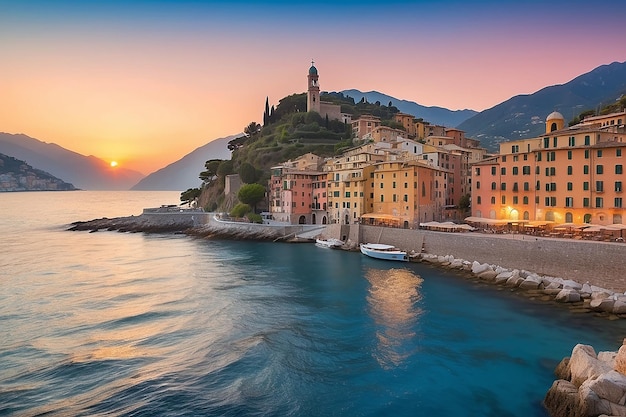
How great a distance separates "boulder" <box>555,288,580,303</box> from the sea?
1.37 m

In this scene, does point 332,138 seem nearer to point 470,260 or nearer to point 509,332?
point 470,260

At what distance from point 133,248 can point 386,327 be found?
41.5 metres

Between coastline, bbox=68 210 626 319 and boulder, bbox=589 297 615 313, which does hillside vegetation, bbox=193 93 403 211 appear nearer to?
coastline, bbox=68 210 626 319

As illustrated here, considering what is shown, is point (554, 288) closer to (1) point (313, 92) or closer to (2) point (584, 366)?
(2) point (584, 366)

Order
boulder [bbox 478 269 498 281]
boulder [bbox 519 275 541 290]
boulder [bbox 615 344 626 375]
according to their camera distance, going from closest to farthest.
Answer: boulder [bbox 615 344 626 375] → boulder [bbox 519 275 541 290] → boulder [bbox 478 269 498 281]

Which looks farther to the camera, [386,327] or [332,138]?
[332,138]

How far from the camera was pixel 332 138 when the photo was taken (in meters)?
89.8

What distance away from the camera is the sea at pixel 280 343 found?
14195 millimetres

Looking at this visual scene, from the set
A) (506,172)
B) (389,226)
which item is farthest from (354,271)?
(506,172)

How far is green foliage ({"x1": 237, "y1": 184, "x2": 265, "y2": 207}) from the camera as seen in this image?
6681cm

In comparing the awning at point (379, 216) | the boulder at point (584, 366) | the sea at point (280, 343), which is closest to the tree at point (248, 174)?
the awning at point (379, 216)

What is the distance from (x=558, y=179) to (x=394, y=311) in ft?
78.9

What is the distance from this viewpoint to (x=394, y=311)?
78.5 feet

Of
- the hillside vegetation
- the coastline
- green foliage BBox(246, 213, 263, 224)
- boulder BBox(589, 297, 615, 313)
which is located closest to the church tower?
the hillside vegetation
